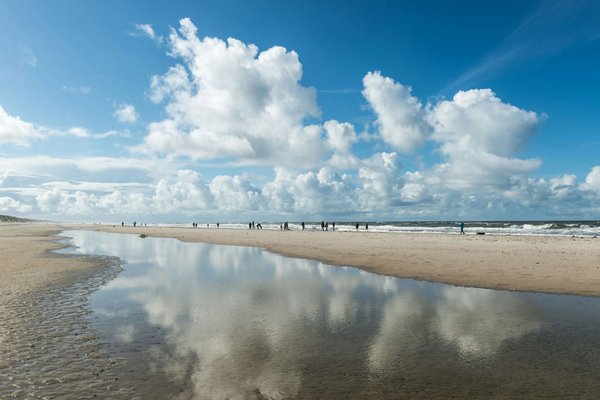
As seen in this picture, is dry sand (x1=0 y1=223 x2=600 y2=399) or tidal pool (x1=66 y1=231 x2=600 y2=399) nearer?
tidal pool (x1=66 y1=231 x2=600 y2=399)

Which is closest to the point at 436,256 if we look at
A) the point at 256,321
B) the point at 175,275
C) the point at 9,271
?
the point at 175,275

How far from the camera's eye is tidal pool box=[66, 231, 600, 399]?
8312 millimetres

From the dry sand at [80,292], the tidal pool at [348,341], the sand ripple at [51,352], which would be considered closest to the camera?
the sand ripple at [51,352]

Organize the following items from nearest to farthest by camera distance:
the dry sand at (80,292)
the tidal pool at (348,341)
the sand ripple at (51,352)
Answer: the sand ripple at (51,352) < the tidal pool at (348,341) < the dry sand at (80,292)

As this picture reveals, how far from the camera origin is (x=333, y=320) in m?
13.7

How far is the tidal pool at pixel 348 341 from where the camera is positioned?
831cm

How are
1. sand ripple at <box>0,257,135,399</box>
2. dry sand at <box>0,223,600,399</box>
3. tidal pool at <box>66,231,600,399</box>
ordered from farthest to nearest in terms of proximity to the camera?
1. dry sand at <box>0,223,600,399</box>
2. tidal pool at <box>66,231,600,399</box>
3. sand ripple at <box>0,257,135,399</box>

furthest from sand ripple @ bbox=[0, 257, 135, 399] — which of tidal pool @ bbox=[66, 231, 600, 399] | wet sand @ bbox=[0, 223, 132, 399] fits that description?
→ tidal pool @ bbox=[66, 231, 600, 399]

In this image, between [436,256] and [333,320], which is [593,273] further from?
[333,320]

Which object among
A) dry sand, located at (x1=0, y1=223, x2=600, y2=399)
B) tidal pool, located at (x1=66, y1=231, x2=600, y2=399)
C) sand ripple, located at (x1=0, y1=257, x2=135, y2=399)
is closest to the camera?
sand ripple, located at (x1=0, y1=257, x2=135, y2=399)

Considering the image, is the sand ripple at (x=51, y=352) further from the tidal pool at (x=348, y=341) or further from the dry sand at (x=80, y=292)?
the tidal pool at (x=348, y=341)

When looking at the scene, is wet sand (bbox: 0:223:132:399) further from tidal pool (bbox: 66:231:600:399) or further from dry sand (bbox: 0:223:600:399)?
tidal pool (bbox: 66:231:600:399)

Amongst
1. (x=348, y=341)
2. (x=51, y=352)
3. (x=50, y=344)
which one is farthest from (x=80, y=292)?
(x=348, y=341)

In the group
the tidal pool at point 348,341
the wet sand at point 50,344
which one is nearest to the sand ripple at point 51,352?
the wet sand at point 50,344
